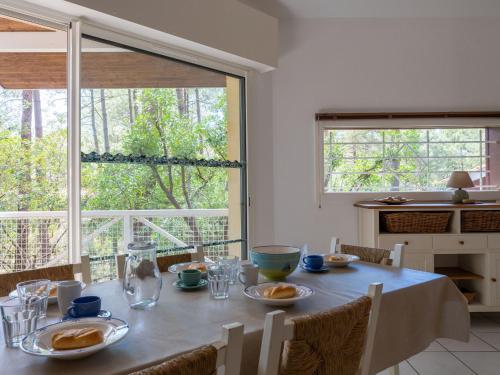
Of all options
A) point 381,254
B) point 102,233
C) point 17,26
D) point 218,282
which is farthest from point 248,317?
point 17,26

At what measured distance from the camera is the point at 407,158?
11.8ft

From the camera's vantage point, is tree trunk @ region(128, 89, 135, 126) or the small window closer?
tree trunk @ region(128, 89, 135, 126)

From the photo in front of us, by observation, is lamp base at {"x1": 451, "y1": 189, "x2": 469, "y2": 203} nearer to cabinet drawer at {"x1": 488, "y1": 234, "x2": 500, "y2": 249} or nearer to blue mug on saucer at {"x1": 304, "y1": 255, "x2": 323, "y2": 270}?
cabinet drawer at {"x1": 488, "y1": 234, "x2": 500, "y2": 249}

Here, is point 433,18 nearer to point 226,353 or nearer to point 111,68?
point 111,68

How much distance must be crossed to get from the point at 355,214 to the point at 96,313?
2741mm

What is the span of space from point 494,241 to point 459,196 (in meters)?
0.44

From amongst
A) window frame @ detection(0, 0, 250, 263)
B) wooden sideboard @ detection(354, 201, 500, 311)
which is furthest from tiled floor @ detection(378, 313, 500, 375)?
window frame @ detection(0, 0, 250, 263)

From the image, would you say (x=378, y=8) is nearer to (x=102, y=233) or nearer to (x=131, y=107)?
(x=131, y=107)

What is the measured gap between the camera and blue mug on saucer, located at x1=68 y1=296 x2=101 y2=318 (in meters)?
1.13

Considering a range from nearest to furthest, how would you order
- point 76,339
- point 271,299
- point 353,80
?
point 76,339 → point 271,299 → point 353,80

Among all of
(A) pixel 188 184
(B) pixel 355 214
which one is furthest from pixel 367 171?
(A) pixel 188 184

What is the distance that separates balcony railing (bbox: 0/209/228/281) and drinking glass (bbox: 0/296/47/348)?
1.30m

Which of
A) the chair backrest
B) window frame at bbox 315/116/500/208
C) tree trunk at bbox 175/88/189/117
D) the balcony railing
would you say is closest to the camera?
the chair backrest

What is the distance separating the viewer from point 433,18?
11.5 ft
